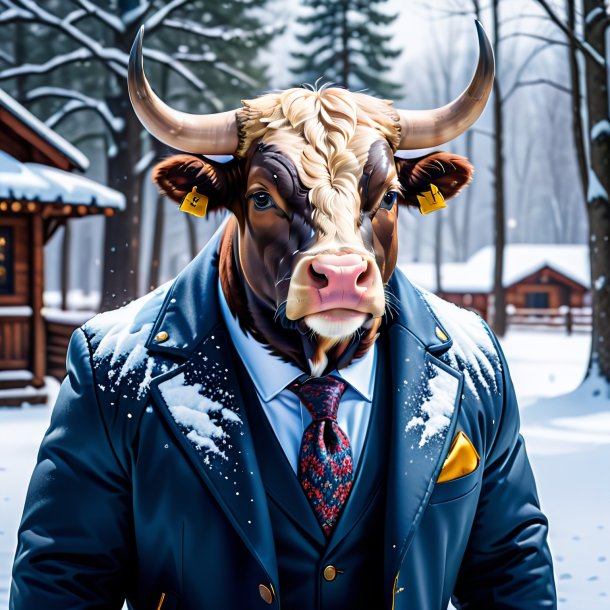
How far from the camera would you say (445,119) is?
2.60 metres

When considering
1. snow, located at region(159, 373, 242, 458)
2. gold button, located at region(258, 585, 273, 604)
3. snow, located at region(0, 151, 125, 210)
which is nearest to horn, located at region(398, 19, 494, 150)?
snow, located at region(159, 373, 242, 458)

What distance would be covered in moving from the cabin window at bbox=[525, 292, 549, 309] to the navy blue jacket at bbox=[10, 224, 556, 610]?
38.0 m

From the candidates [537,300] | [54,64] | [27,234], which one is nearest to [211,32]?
[54,64]

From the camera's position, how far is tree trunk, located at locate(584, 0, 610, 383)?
496 inches

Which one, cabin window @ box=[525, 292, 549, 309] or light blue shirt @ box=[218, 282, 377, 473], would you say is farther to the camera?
cabin window @ box=[525, 292, 549, 309]

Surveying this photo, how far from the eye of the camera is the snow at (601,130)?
12.6 m

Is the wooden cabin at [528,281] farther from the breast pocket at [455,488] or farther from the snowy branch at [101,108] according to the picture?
the breast pocket at [455,488]

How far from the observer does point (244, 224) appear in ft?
8.50

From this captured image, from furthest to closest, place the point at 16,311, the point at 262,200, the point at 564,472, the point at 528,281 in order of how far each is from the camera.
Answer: the point at 528,281 < the point at 16,311 < the point at 564,472 < the point at 262,200

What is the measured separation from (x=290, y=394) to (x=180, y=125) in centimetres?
87

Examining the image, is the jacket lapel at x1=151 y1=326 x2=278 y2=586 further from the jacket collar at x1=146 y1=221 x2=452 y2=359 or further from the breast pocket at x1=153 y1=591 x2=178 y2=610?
the breast pocket at x1=153 y1=591 x2=178 y2=610

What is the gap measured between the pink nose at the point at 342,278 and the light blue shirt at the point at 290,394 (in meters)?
0.37

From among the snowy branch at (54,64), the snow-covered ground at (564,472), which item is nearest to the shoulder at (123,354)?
the snow-covered ground at (564,472)

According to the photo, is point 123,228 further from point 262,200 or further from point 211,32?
point 262,200
